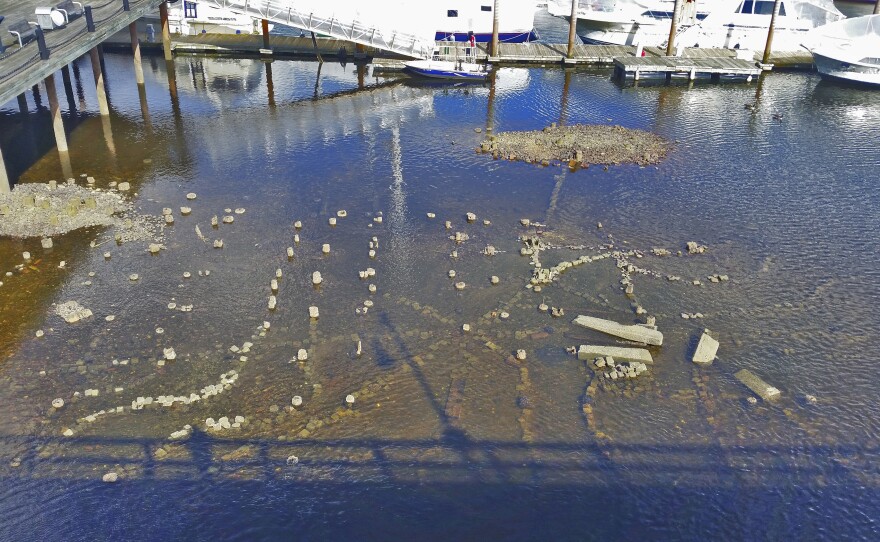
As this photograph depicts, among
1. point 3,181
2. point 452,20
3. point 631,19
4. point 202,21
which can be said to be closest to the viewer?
point 3,181

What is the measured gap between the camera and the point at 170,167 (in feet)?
111

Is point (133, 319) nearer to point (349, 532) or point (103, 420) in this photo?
point (103, 420)

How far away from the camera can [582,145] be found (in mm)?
37500

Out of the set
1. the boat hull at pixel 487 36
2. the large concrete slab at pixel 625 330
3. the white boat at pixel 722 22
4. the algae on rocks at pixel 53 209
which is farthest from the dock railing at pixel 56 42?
the white boat at pixel 722 22

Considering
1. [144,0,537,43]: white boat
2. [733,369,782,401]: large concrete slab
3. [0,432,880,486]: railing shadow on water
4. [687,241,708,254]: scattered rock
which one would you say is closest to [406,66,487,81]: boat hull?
[144,0,537,43]: white boat

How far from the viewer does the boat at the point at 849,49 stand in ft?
162

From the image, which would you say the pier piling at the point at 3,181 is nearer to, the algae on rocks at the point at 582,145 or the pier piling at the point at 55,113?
the pier piling at the point at 55,113

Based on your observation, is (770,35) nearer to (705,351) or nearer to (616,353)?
(705,351)

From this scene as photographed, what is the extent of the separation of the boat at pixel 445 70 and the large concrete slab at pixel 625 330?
101 feet

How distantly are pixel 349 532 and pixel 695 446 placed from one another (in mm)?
9275

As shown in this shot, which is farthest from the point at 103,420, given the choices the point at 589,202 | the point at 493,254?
the point at 589,202

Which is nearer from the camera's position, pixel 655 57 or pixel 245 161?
pixel 245 161

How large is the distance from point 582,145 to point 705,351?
Result: 1896 centimetres

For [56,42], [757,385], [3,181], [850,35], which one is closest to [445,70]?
[56,42]
